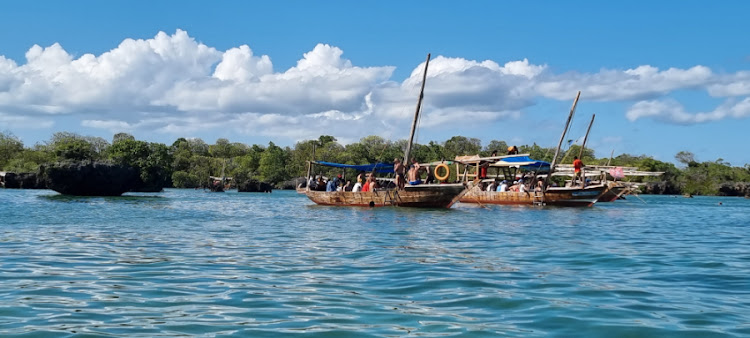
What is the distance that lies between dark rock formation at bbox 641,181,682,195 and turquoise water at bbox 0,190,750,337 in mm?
102788

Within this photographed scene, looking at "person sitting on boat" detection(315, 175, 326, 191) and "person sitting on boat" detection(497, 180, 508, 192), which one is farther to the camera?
"person sitting on boat" detection(497, 180, 508, 192)

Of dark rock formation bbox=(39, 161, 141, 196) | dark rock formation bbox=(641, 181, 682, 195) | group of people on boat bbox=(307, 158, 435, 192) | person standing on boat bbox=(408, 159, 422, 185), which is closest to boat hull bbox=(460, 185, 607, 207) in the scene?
group of people on boat bbox=(307, 158, 435, 192)

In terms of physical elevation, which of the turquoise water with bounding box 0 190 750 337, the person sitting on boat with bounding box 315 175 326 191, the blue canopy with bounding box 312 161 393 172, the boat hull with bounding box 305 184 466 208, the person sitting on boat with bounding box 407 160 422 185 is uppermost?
the blue canopy with bounding box 312 161 393 172

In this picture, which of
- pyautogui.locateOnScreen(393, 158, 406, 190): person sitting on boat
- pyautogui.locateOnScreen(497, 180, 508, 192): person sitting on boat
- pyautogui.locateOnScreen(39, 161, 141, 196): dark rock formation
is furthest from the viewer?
pyautogui.locateOnScreen(39, 161, 141, 196): dark rock formation

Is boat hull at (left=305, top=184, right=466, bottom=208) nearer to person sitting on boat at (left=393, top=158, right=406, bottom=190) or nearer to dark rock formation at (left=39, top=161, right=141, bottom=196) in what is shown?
person sitting on boat at (left=393, top=158, right=406, bottom=190)

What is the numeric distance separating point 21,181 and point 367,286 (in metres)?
80.1

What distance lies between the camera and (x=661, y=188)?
111750 millimetres

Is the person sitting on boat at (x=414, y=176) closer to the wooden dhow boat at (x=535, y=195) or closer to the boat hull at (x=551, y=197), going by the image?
the wooden dhow boat at (x=535, y=195)

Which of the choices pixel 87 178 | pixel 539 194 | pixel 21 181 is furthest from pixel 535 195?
pixel 21 181

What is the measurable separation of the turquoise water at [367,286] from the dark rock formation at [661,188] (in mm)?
102788

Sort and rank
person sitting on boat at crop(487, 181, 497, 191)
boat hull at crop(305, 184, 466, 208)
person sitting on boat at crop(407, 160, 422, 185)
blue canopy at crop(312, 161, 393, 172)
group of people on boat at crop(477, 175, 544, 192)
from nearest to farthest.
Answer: boat hull at crop(305, 184, 466, 208) → person sitting on boat at crop(407, 160, 422, 185) → blue canopy at crop(312, 161, 393, 172) → group of people on boat at crop(477, 175, 544, 192) → person sitting on boat at crop(487, 181, 497, 191)

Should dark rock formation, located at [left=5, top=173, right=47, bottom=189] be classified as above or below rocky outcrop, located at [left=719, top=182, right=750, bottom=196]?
below

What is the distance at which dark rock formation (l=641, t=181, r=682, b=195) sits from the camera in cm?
11169

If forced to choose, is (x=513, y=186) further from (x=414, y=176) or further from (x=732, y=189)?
(x=732, y=189)
